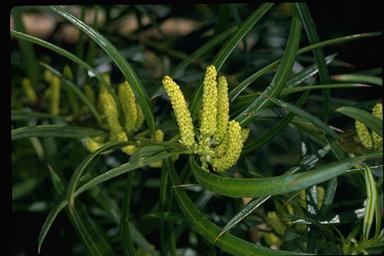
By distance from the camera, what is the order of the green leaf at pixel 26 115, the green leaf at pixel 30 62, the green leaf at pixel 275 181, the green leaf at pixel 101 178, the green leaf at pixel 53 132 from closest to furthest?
the green leaf at pixel 275 181 < the green leaf at pixel 101 178 < the green leaf at pixel 53 132 < the green leaf at pixel 26 115 < the green leaf at pixel 30 62

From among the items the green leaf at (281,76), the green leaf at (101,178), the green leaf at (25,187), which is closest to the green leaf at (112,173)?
the green leaf at (101,178)

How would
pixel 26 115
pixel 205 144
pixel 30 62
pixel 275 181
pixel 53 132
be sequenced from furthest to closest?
1. pixel 30 62
2. pixel 26 115
3. pixel 53 132
4. pixel 205 144
5. pixel 275 181

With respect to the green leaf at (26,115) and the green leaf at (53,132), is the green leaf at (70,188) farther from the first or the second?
the green leaf at (26,115)

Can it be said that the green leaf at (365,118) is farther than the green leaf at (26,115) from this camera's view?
No

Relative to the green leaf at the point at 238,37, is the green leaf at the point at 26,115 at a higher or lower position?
lower

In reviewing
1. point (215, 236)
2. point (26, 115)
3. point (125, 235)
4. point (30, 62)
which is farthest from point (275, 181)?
point (30, 62)

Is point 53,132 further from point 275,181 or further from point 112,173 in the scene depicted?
point 275,181

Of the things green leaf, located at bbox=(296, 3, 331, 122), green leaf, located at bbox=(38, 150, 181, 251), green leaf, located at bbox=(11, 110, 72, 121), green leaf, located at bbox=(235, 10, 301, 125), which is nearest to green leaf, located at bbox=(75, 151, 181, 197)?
green leaf, located at bbox=(38, 150, 181, 251)
